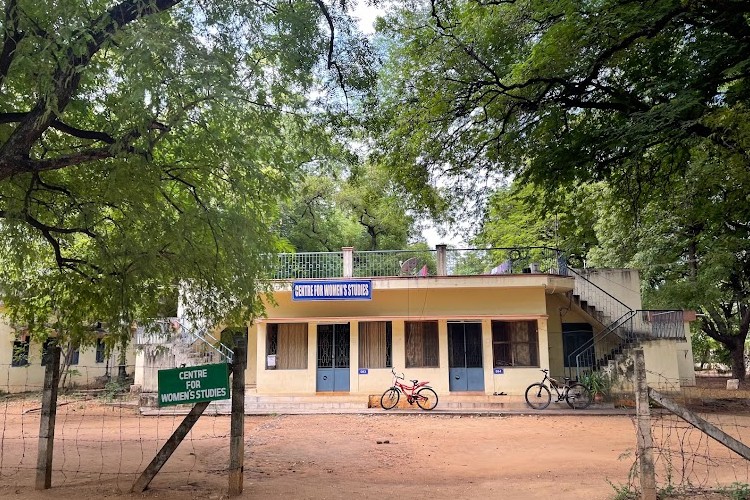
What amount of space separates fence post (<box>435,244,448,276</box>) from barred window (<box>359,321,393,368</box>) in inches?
92.9

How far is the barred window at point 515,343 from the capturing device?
17078mm

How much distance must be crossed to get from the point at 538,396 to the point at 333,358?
6382 millimetres

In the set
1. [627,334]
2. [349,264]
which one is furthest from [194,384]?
[627,334]

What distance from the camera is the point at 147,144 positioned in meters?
5.23

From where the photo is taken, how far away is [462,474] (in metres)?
7.31

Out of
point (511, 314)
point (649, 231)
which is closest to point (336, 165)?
point (511, 314)

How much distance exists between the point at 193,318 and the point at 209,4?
4.68 metres

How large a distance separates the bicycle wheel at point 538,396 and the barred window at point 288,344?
699 centimetres

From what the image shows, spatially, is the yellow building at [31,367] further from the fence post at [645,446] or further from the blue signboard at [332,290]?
the fence post at [645,446]

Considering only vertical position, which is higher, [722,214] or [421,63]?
[421,63]

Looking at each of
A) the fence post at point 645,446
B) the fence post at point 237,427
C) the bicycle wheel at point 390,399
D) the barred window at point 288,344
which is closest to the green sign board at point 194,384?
the fence post at point 237,427

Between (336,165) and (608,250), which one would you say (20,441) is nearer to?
(336,165)

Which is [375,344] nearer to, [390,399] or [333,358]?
[333,358]

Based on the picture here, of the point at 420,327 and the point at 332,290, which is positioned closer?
the point at 332,290
